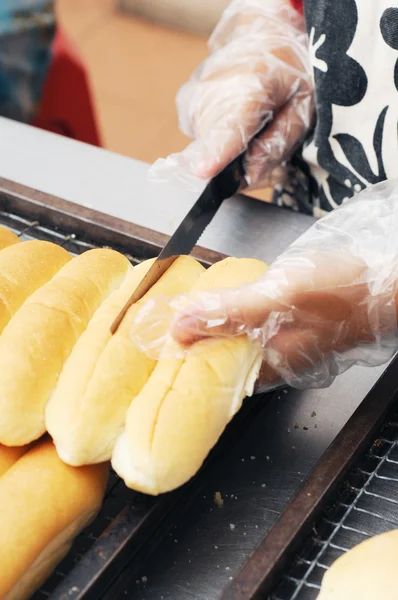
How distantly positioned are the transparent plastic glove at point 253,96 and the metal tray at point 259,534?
36cm

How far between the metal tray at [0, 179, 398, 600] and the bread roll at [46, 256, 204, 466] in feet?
0.31

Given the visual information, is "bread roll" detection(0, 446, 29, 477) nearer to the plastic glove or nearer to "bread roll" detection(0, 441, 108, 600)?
"bread roll" detection(0, 441, 108, 600)

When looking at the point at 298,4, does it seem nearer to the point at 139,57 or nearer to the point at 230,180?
the point at 230,180

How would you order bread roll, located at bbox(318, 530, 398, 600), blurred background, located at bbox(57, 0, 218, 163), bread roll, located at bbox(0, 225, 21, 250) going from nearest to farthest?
bread roll, located at bbox(318, 530, 398, 600)
bread roll, located at bbox(0, 225, 21, 250)
blurred background, located at bbox(57, 0, 218, 163)

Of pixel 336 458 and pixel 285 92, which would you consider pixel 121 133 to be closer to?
pixel 285 92

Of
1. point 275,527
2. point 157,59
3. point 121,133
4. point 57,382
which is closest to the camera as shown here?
point 275,527

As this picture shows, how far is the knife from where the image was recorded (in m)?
1.06

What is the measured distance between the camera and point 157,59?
4.64 meters

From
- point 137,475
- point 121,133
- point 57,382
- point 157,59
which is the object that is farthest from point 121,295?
point 157,59

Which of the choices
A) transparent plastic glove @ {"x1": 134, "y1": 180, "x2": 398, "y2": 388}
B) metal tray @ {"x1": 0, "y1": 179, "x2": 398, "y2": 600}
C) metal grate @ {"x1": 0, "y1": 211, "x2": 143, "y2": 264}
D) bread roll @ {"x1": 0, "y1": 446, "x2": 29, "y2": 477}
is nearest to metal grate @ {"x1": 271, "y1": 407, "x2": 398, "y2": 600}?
metal tray @ {"x1": 0, "y1": 179, "x2": 398, "y2": 600}

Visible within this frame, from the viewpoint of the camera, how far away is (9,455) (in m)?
0.97

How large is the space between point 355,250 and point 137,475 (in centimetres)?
45

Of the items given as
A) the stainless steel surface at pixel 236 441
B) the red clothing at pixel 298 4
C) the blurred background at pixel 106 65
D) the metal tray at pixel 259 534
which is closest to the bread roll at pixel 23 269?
the metal tray at pixel 259 534

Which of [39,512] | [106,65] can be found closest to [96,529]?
[39,512]
